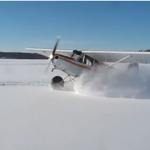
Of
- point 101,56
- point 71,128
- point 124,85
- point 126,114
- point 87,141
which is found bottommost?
point 87,141

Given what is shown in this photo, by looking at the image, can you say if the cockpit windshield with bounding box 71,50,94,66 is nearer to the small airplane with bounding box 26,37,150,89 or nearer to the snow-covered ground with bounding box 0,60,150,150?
the small airplane with bounding box 26,37,150,89

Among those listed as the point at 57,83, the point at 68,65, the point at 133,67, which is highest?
the point at 133,67

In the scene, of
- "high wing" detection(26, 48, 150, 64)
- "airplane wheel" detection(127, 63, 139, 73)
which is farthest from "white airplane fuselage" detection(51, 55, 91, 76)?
"airplane wheel" detection(127, 63, 139, 73)

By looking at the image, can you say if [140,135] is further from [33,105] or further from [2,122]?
[33,105]

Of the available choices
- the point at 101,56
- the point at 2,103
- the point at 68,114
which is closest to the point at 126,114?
the point at 68,114

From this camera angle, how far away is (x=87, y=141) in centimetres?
291

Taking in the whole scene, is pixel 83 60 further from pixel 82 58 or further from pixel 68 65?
pixel 68 65

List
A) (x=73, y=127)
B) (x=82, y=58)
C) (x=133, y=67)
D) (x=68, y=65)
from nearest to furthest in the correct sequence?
(x=73, y=127)
(x=68, y=65)
(x=82, y=58)
(x=133, y=67)

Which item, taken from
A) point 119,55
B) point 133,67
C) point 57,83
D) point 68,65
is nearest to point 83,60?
point 68,65

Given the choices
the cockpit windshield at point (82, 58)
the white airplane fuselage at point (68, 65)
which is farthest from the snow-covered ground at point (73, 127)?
the cockpit windshield at point (82, 58)

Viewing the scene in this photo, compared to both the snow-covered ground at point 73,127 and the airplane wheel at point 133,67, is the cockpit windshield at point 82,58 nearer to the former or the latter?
the airplane wheel at point 133,67

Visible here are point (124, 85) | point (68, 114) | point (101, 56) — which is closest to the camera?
point (68, 114)

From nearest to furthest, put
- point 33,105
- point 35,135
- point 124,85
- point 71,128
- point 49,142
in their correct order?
point 49,142 → point 35,135 → point 71,128 → point 33,105 → point 124,85

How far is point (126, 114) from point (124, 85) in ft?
11.1
